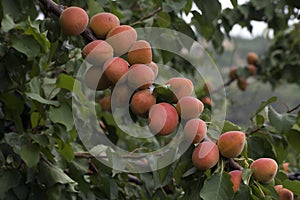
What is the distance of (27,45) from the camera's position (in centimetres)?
127

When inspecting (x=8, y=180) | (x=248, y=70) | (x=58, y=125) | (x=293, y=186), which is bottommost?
(x=248, y=70)

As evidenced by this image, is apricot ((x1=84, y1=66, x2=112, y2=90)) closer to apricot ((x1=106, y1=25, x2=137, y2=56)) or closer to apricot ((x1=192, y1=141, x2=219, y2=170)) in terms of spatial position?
apricot ((x1=106, y1=25, x2=137, y2=56))

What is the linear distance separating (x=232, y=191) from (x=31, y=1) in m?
0.73

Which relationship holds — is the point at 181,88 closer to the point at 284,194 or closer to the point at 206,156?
the point at 206,156

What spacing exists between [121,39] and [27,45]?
0.43m

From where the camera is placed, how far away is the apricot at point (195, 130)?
2.76 ft

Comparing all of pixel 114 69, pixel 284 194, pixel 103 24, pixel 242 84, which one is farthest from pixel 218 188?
pixel 242 84

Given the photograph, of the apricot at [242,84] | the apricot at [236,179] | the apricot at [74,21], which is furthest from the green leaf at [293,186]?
the apricot at [242,84]

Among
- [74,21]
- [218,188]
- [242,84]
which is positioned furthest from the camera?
[242,84]

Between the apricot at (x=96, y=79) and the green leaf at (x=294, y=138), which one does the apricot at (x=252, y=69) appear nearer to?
the green leaf at (x=294, y=138)

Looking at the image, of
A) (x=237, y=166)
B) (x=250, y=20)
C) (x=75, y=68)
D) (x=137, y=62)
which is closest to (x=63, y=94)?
(x=75, y=68)

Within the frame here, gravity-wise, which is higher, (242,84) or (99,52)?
(99,52)

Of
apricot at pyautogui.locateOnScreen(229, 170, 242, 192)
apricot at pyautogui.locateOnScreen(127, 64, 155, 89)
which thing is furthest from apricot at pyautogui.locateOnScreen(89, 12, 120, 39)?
apricot at pyautogui.locateOnScreen(229, 170, 242, 192)

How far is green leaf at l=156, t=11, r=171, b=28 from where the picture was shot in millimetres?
1474
